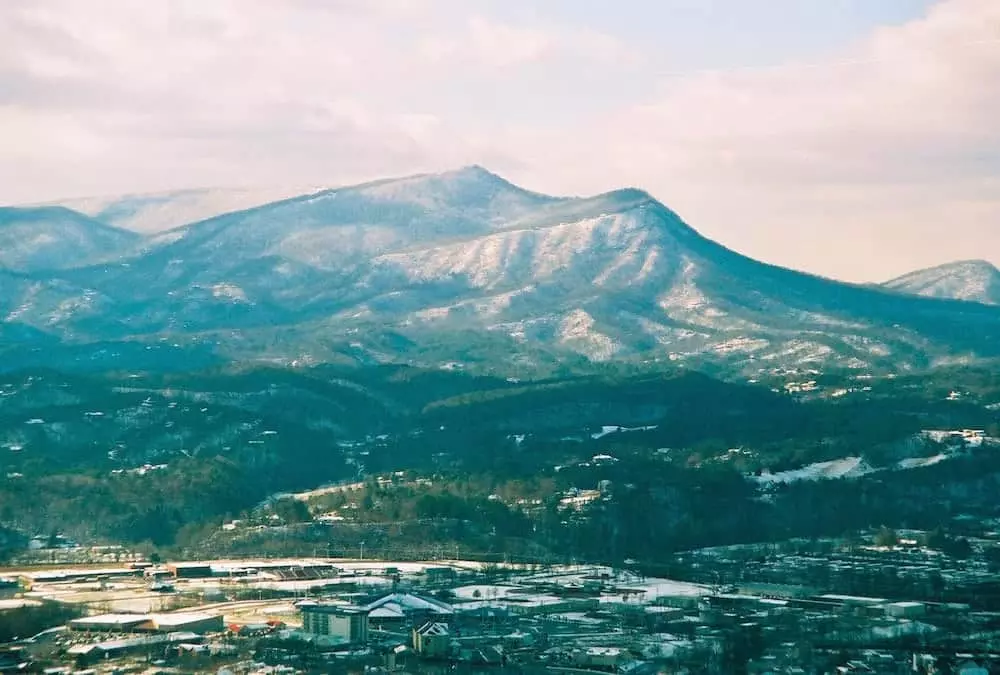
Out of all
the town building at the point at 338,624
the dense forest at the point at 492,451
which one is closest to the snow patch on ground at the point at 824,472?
the dense forest at the point at 492,451

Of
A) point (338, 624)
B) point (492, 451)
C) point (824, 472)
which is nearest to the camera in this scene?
point (338, 624)

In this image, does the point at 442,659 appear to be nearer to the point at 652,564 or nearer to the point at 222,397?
the point at 652,564

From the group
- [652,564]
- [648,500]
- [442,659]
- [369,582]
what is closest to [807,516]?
[648,500]

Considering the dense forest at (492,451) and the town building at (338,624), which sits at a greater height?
the dense forest at (492,451)

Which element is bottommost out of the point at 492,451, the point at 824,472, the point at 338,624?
the point at 338,624

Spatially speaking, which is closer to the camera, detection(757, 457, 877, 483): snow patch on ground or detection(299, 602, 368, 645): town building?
detection(299, 602, 368, 645): town building

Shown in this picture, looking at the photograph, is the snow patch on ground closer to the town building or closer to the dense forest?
the dense forest

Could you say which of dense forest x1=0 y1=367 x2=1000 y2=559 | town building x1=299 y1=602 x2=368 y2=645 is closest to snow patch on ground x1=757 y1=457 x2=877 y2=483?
dense forest x1=0 y1=367 x2=1000 y2=559

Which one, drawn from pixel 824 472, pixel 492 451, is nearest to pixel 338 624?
pixel 824 472

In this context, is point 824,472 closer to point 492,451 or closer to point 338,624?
point 492,451

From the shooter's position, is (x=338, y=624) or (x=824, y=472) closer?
(x=338, y=624)

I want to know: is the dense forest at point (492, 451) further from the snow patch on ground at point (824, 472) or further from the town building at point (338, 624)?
the town building at point (338, 624)
